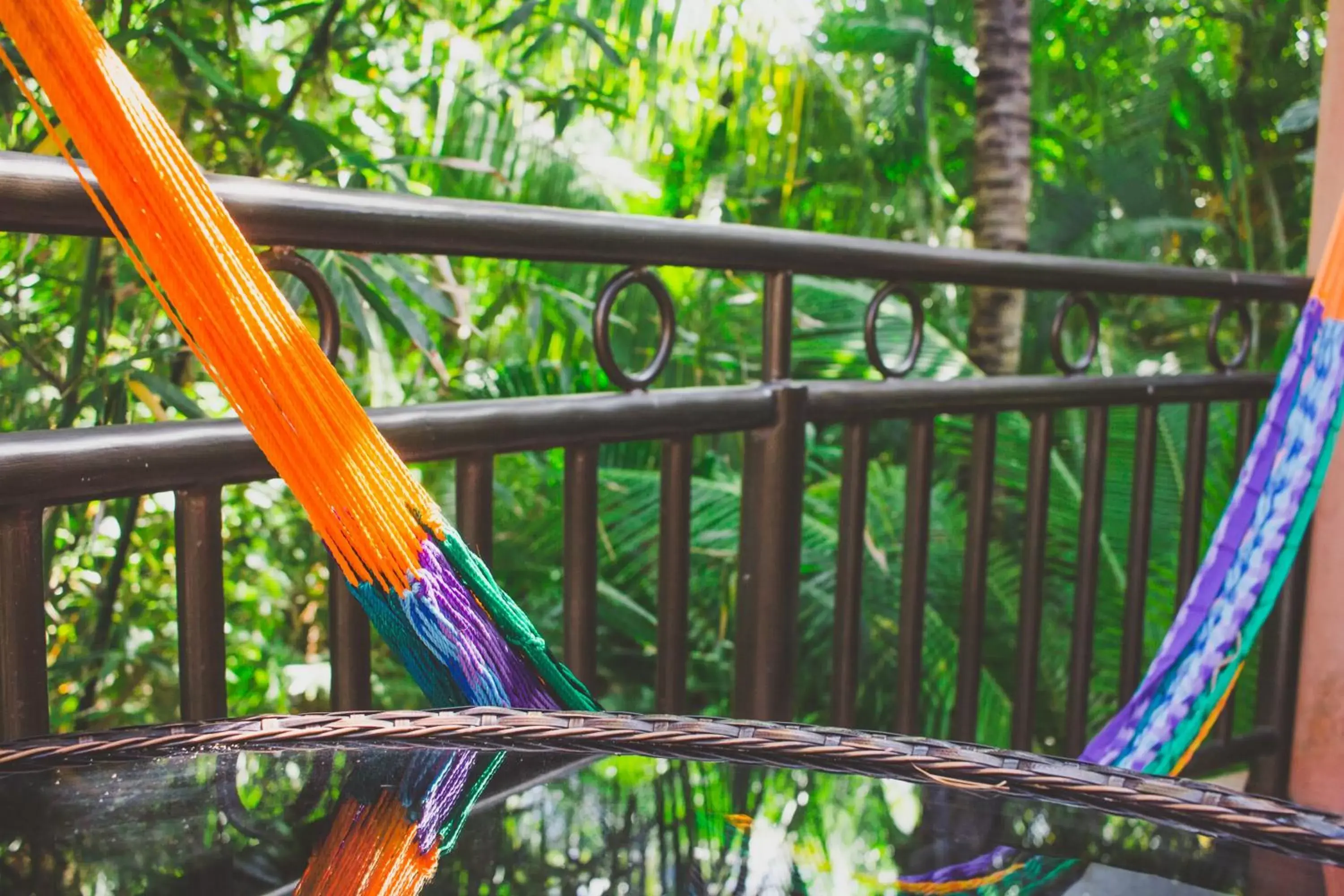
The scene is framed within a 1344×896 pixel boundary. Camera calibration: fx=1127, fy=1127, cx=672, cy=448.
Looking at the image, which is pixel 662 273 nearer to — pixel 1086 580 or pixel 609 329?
pixel 1086 580

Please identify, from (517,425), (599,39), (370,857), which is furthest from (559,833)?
(599,39)

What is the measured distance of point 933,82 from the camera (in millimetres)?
4332

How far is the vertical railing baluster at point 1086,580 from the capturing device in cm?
115

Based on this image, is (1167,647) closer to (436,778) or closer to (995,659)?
(436,778)

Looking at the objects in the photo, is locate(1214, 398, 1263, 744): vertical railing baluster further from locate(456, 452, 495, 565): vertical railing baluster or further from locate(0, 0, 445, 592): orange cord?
locate(0, 0, 445, 592): orange cord

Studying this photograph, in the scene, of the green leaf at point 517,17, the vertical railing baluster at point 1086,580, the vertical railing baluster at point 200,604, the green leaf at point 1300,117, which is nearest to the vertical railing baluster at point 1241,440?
the vertical railing baluster at point 1086,580

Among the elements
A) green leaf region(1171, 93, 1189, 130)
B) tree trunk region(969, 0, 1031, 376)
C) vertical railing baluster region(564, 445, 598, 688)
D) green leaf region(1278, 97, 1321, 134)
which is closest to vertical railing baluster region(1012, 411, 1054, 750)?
vertical railing baluster region(564, 445, 598, 688)

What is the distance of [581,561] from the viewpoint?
81 cm

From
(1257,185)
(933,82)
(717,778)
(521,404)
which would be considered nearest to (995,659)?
(521,404)

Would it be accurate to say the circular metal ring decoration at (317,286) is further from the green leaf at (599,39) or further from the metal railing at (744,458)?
the green leaf at (599,39)

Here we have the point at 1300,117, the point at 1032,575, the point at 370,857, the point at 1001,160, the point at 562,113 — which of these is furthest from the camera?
the point at 1300,117

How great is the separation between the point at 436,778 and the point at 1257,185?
16.6ft

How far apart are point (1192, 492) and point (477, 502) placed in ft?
2.90

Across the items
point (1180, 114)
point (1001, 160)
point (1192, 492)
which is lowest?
point (1192, 492)
